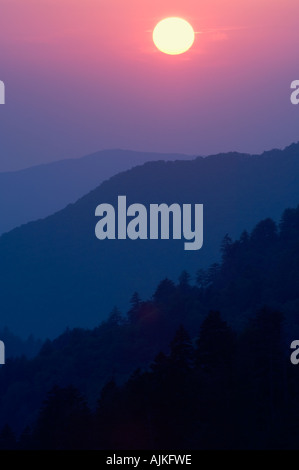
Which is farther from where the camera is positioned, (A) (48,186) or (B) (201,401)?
(A) (48,186)

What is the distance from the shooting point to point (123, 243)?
4186 inches

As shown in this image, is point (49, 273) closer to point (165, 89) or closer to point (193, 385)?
point (165, 89)

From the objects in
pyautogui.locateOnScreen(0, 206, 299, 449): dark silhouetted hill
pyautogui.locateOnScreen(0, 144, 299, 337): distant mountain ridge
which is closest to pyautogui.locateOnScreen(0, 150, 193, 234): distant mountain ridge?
pyautogui.locateOnScreen(0, 144, 299, 337): distant mountain ridge

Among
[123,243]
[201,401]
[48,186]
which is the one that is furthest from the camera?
[48,186]

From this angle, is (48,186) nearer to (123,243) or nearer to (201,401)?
A: (123,243)

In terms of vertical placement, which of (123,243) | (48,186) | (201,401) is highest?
(48,186)

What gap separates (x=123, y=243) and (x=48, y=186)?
34.7 metres

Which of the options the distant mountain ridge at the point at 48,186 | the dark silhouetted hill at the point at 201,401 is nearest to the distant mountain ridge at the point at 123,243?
the distant mountain ridge at the point at 48,186

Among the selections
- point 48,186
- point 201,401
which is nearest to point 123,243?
point 48,186

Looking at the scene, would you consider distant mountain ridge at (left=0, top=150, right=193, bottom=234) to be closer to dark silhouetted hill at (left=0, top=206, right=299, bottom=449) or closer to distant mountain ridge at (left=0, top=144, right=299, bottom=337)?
distant mountain ridge at (left=0, top=144, right=299, bottom=337)

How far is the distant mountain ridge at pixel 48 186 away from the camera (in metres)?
125

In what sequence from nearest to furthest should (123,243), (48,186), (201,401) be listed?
(201,401) < (123,243) < (48,186)

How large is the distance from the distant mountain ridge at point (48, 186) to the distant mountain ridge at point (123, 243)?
6.94 metres
